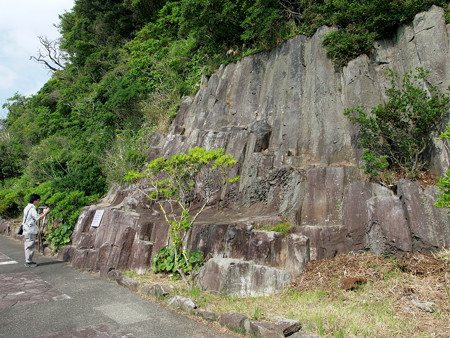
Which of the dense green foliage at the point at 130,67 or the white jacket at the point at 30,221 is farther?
the dense green foliage at the point at 130,67

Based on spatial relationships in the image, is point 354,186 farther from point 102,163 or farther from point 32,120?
point 32,120

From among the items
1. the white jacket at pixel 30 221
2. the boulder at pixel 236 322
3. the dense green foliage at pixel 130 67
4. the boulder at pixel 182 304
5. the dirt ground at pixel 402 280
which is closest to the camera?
the dirt ground at pixel 402 280

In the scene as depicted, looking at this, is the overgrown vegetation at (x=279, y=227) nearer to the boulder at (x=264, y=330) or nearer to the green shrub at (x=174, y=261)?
the green shrub at (x=174, y=261)

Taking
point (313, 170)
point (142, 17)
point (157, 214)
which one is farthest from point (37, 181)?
point (313, 170)

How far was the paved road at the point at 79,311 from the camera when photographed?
17.1ft

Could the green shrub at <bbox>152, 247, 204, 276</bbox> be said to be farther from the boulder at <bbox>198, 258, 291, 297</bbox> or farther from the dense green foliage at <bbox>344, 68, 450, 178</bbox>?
the dense green foliage at <bbox>344, 68, 450, 178</bbox>

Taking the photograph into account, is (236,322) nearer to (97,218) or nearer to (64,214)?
(97,218)

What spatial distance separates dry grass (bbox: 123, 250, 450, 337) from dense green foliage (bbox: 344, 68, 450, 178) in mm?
2240

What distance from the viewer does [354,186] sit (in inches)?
283

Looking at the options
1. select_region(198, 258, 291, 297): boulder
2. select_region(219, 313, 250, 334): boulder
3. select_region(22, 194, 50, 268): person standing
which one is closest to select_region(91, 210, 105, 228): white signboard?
select_region(22, 194, 50, 268): person standing

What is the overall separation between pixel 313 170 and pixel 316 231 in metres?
1.69

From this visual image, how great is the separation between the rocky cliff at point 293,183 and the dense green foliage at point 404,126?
345mm

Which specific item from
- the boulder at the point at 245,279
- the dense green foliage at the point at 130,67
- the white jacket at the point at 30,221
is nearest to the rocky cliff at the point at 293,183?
the boulder at the point at 245,279

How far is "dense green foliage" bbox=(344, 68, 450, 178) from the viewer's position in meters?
7.39
